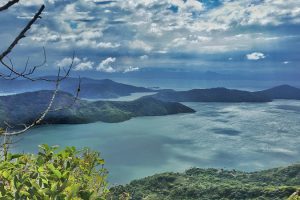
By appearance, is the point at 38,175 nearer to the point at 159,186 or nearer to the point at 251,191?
the point at 251,191

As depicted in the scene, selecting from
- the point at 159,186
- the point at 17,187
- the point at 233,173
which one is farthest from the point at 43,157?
the point at 233,173

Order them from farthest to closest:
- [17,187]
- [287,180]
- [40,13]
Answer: [287,180] < [17,187] < [40,13]

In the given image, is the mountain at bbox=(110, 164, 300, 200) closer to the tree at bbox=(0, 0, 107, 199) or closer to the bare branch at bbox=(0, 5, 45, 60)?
the tree at bbox=(0, 0, 107, 199)

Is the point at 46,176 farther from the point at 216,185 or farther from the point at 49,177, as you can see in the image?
the point at 216,185

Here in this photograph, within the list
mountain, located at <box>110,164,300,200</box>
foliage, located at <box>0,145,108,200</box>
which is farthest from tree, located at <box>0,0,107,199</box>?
mountain, located at <box>110,164,300,200</box>

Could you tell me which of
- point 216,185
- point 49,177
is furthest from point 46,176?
point 216,185

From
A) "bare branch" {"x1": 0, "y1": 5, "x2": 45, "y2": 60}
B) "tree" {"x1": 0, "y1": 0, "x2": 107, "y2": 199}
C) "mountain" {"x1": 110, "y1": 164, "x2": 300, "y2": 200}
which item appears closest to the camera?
"bare branch" {"x1": 0, "y1": 5, "x2": 45, "y2": 60}

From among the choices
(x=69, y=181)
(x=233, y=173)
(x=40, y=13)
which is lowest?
(x=233, y=173)
